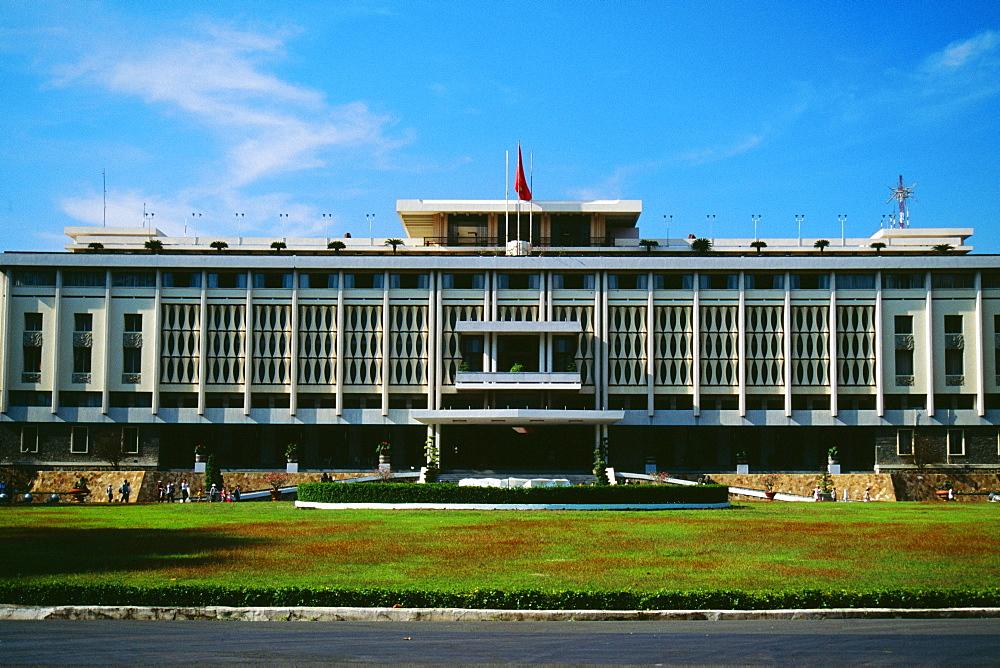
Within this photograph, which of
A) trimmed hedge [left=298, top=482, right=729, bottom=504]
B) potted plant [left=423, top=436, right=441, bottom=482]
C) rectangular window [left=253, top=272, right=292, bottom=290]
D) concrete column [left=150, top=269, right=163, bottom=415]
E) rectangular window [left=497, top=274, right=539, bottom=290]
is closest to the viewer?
trimmed hedge [left=298, top=482, right=729, bottom=504]

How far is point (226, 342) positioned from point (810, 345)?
4151cm

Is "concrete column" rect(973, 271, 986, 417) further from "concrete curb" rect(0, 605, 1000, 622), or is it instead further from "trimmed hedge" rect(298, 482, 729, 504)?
"concrete curb" rect(0, 605, 1000, 622)

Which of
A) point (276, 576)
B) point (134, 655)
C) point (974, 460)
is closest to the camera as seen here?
point (134, 655)

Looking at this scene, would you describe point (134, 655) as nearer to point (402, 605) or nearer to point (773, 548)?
point (402, 605)

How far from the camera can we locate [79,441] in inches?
2697

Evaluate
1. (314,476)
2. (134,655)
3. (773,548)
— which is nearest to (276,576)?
(134,655)

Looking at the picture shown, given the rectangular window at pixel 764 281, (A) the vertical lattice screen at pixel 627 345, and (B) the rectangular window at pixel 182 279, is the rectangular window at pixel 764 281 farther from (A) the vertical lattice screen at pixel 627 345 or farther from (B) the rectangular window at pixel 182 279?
(B) the rectangular window at pixel 182 279

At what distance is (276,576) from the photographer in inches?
798

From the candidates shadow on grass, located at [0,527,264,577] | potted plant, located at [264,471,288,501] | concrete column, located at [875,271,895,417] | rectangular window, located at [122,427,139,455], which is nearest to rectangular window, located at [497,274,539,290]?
potted plant, located at [264,471,288,501]

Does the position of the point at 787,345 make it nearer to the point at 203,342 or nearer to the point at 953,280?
the point at 953,280

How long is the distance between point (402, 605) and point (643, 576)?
575cm

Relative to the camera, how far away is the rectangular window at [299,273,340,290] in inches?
2790

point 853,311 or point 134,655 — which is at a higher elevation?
point 853,311

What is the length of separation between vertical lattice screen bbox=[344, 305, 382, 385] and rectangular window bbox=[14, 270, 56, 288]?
69.0 ft
